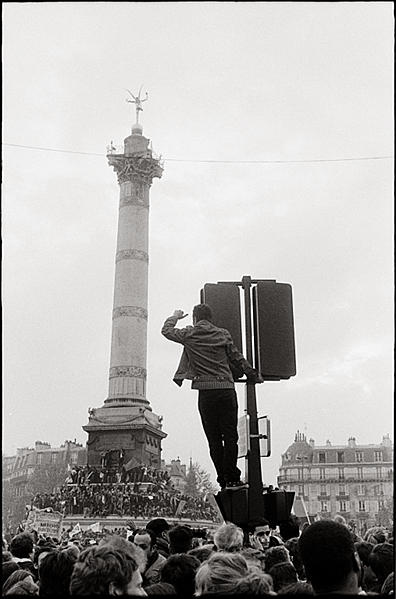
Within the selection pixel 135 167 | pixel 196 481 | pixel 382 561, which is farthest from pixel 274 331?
pixel 196 481

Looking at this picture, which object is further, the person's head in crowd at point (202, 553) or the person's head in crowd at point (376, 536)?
the person's head in crowd at point (376, 536)

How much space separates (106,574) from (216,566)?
0.47m

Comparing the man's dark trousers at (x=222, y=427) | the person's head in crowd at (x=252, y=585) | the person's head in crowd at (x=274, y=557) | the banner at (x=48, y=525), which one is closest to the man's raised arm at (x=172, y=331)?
the man's dark trousers at (x=222, y=427)

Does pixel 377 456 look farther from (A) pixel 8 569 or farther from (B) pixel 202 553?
(A) pixel 8 569

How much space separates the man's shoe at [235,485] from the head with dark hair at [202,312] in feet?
3.48

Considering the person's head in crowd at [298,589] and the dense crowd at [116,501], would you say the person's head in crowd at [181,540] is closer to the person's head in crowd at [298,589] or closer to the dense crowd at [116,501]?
the person's head in crowd at [298,589]

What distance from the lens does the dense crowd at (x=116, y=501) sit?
81.3 ft

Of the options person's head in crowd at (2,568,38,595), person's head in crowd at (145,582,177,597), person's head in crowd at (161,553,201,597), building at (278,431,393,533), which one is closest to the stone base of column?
person's head in crowd at (2,568,38,595)

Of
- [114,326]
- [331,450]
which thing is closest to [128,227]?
[114,326]

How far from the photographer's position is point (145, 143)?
34188mm

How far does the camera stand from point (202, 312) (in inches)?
185

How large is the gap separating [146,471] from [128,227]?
10932 mm

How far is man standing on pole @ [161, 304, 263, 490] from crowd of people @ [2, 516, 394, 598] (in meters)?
0.47

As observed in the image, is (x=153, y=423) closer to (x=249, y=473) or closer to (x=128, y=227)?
(x=128, y=227)
